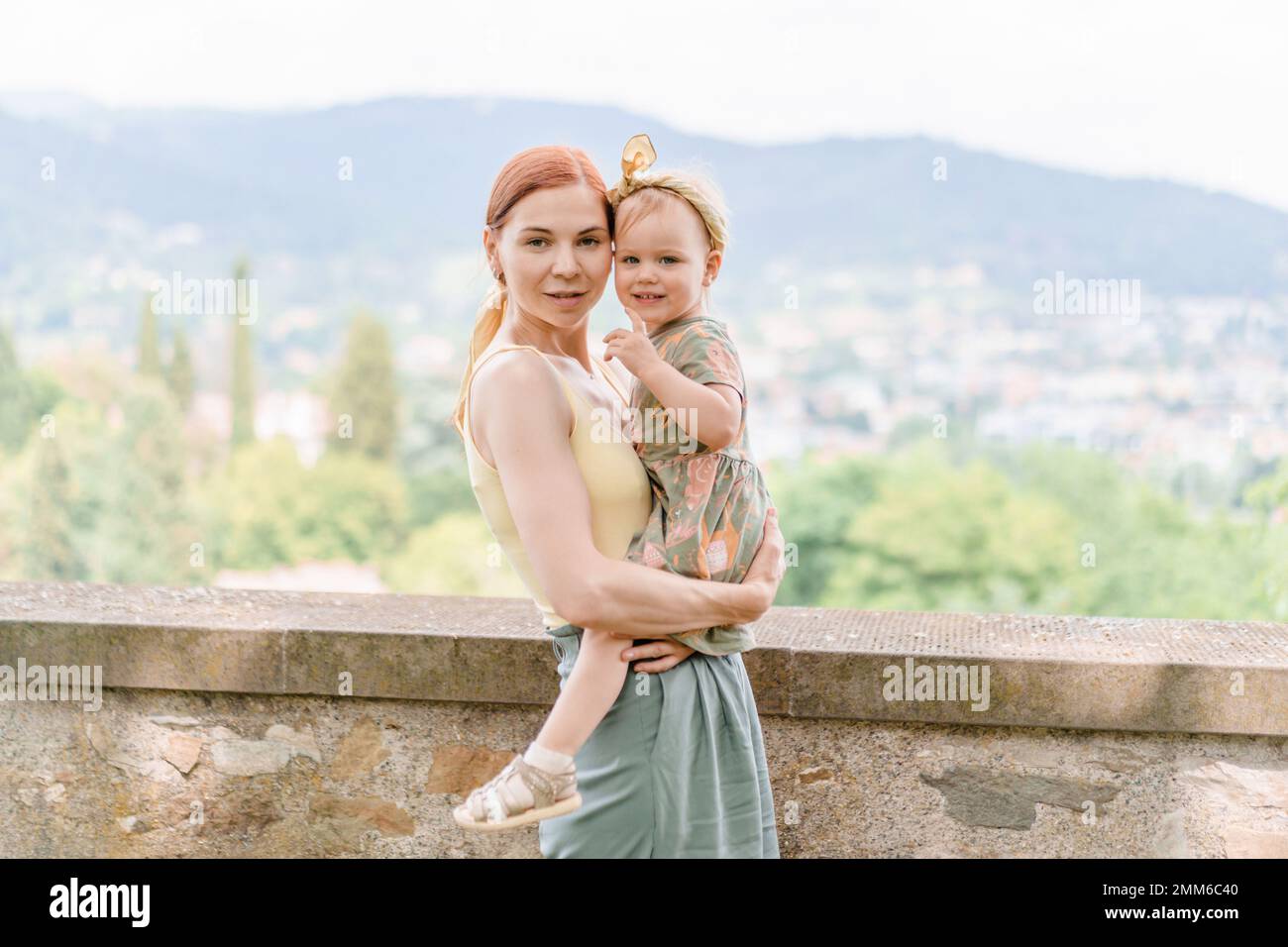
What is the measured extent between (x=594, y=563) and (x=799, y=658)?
2.53 feet

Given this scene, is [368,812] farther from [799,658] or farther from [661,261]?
[661,261]

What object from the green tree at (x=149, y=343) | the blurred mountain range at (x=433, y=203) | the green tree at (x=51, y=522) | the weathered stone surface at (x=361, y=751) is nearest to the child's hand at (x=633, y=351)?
the weathered stone surface at (x=361, y=751)

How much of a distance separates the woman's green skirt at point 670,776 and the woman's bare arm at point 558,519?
100mm

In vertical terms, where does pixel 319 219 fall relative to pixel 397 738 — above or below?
above

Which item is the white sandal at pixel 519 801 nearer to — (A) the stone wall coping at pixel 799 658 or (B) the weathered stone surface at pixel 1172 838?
(A) the stone wall coping at pixel 799 658

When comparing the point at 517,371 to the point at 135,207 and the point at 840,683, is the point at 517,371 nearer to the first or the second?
the point at 840,683

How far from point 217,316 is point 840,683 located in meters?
62.4

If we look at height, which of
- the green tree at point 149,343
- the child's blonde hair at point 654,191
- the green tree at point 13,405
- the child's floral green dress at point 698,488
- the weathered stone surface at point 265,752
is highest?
the green tree at point 149,343

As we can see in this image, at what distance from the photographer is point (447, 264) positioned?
71375 mm

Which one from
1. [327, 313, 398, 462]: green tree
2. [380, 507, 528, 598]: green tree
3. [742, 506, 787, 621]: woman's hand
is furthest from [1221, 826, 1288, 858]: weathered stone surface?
[327, 313, 398, 462]: green tree

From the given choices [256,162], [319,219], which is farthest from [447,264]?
[256,162]

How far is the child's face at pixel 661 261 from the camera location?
201 centimetres
